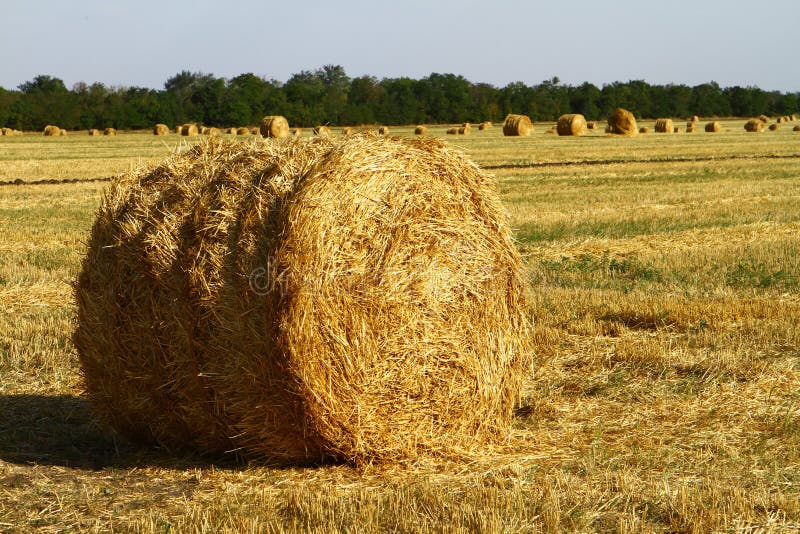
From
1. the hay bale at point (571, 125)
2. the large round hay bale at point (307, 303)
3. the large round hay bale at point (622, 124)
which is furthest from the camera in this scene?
the hay bale at point (571, 125)

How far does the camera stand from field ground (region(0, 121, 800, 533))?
4.68 metres

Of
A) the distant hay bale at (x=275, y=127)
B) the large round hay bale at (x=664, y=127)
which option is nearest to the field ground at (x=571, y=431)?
the distant hay bale at (x=275, y=127)

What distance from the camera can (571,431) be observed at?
6.15 meters

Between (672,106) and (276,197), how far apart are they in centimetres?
8702

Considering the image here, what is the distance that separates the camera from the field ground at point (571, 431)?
4676 mm

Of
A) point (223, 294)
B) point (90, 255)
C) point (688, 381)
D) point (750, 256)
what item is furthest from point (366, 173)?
point (750, 256)

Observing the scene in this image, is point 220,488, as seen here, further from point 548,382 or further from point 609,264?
point 609,264

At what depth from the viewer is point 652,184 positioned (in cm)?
2128

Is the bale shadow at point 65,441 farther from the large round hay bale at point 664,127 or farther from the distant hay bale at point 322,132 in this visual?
the large round hay bale at point 664,127

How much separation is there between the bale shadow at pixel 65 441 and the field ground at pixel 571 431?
2 cm

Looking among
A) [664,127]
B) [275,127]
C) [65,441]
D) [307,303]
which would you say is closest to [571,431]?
[307,303]

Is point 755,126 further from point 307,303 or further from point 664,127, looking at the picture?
point 307,303

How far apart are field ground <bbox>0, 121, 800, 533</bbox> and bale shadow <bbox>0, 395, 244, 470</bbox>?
0.02 meters

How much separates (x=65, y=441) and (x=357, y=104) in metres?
77.7
